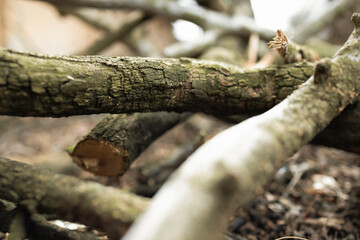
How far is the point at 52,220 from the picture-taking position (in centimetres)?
138

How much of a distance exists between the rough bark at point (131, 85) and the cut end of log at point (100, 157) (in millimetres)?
339

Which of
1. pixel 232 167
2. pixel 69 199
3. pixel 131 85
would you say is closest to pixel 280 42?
pixel 131 85

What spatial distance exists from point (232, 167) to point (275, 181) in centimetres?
197

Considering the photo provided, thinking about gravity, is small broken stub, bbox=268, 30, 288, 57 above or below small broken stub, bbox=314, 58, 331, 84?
above

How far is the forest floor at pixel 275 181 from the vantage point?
1.90 metres

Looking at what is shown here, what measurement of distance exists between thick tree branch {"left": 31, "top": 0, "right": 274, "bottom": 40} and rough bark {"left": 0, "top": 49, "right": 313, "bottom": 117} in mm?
2082

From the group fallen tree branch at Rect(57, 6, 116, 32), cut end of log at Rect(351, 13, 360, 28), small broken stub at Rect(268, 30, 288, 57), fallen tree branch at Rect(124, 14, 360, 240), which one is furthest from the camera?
fallen tree branch at Rect(57, 6, 116, 32)

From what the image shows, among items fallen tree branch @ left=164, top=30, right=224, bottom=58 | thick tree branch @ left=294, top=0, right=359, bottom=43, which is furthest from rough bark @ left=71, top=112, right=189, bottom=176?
thick tree branch @ left=294, top=0, right=359, bottom=43

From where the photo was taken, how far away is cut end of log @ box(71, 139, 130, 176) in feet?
5.03

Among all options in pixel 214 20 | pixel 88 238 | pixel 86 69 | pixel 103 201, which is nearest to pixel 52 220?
pixel 88 238

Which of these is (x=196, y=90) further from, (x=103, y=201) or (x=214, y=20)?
(x=214, y=20)

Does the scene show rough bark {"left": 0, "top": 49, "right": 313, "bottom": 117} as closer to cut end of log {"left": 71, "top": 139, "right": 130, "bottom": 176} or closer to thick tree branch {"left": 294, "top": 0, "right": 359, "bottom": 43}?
cut end of log {"left": 71, "top": 139, "right": 130, "bottom": 176}

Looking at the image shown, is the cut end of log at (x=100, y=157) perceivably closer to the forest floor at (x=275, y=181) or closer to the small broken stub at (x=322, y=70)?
the forest floor at (x=275, y=181)

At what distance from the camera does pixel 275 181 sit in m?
2.59
